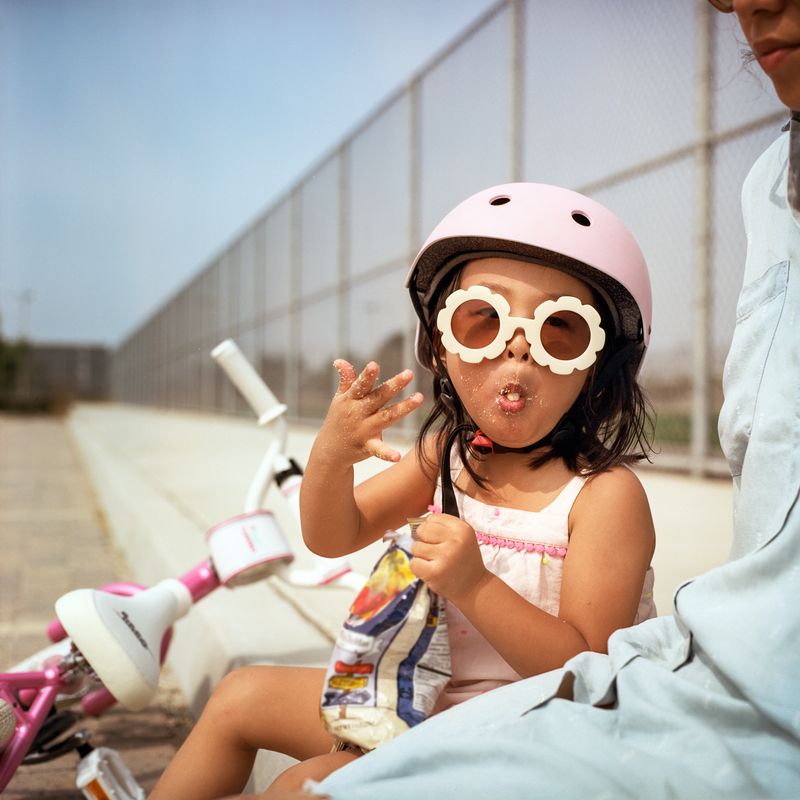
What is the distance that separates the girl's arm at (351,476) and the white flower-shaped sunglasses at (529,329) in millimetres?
137

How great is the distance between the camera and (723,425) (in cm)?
117

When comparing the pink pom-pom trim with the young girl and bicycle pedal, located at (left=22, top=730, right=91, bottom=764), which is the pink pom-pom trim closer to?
the young girl

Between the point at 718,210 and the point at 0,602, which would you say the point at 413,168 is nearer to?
the point at 718,210

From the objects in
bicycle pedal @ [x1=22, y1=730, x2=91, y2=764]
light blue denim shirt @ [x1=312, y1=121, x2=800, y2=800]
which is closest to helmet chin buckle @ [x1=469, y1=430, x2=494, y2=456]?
light blue denim shirt @ [x1=312, y1=121, x2=800, y2=800]

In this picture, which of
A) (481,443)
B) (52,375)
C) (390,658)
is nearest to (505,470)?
(481,443)

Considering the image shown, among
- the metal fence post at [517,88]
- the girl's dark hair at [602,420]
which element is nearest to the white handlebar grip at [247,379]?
the girl's dark hair at [602,420]

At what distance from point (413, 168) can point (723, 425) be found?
8.59 meters

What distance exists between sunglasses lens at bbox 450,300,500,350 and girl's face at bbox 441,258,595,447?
0.10 feet

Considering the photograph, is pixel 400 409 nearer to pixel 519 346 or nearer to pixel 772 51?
pixel 519 346

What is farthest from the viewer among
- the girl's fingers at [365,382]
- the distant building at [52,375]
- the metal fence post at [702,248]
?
the distant building at [52,375]

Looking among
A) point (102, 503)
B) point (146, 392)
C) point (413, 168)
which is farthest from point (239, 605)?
point (146, 392)

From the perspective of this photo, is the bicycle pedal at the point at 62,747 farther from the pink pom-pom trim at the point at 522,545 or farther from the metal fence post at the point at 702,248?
the metal fence post at the point at 702,248

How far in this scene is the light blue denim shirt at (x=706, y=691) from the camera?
0.99 metres

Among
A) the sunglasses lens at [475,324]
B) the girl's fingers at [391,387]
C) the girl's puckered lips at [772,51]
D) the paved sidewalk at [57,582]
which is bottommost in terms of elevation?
the paved sidewalk at [57,582]
